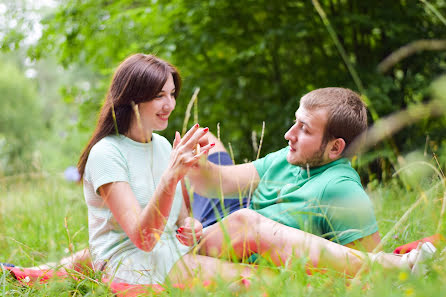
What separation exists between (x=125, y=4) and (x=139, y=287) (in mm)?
4843

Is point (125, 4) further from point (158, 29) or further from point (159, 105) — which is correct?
point (159, 105)

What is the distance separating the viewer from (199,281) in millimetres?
1311

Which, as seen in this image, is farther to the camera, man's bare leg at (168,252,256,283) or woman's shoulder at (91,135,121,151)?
woman's shoulder at (91,135,121,151)

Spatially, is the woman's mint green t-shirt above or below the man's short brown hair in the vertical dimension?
below

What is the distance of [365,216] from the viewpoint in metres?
1.71

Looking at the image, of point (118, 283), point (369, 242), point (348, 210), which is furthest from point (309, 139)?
point (118, 283)

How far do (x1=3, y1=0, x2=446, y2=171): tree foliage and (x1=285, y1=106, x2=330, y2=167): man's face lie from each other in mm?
2464

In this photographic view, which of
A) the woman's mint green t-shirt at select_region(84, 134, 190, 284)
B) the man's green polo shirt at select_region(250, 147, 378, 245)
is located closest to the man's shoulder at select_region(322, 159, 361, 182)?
the man's green polo shirt at select_region(250, 147, 378, 245)

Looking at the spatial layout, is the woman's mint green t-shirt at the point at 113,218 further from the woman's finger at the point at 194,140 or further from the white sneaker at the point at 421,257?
the white sneaker at the point at 421,257

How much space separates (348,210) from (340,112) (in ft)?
1.62

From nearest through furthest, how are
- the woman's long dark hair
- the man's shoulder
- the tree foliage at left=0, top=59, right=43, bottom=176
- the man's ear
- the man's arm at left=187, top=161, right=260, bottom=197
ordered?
the man's shoulder
the man's ear
the woman's long dark hair
the man's arm at left=187, top=161, right=260, bottom=197
the tree foliage at left=0, top=59, right=43, bottom=176

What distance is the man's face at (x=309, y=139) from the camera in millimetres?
1980

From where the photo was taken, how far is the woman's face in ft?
7.09

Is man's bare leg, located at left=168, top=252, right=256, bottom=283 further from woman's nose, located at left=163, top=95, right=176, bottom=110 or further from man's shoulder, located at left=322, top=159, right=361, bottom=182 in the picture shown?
woman's nose, located at left=163, top=95, right=176, bottom=110
